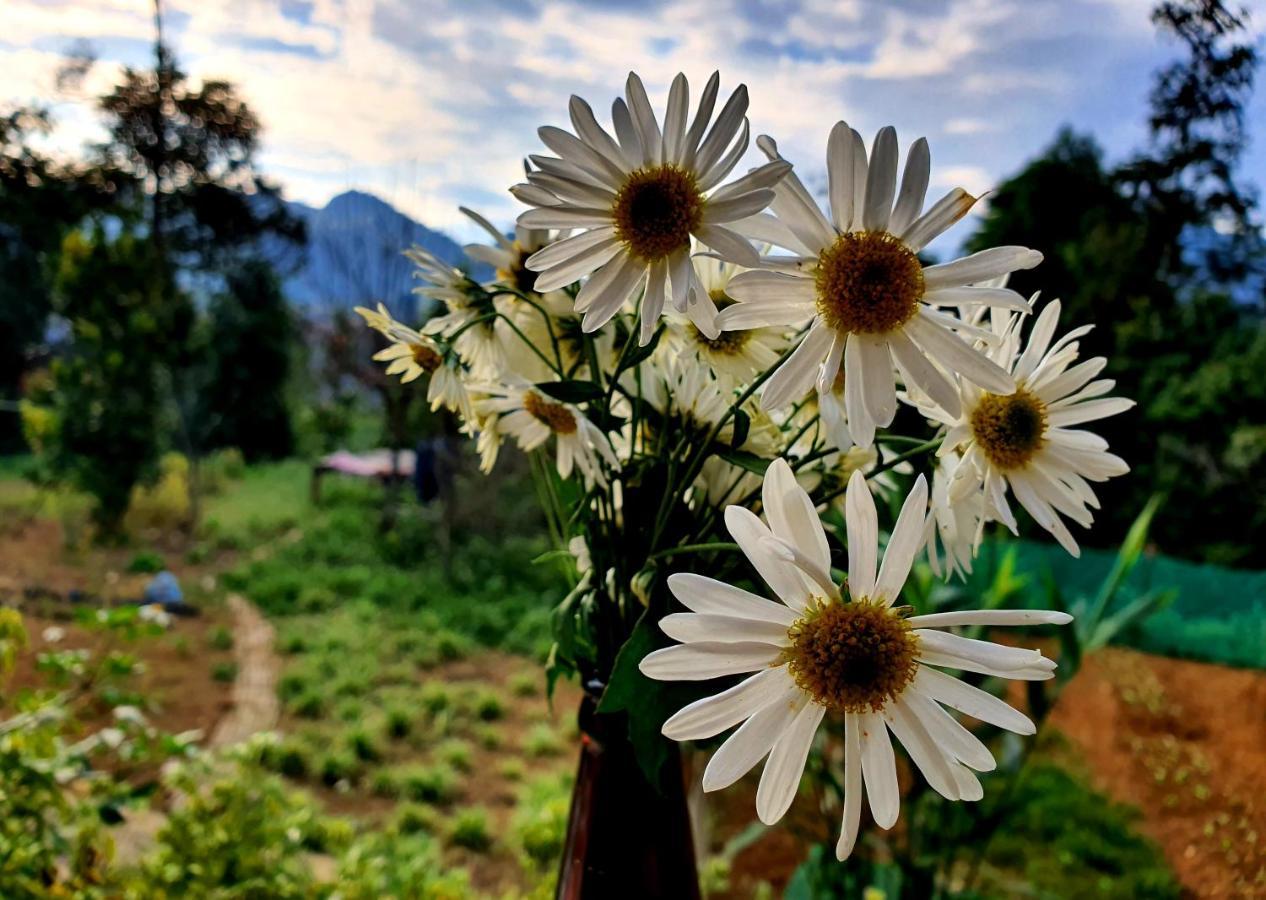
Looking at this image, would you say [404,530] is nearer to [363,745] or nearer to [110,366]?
[110,366]

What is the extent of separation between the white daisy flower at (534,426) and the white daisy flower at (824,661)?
0.13 metres

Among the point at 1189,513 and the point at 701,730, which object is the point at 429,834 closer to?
the point at 701,730

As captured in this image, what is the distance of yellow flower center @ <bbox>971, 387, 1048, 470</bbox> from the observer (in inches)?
13.2

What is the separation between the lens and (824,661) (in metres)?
0.29

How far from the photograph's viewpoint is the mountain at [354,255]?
2168mm

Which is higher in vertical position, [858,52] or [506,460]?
[858,52]

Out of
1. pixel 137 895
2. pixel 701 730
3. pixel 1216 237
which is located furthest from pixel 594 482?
pixel 1216 237

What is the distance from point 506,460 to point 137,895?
2076 mm

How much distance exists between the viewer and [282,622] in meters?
2.13

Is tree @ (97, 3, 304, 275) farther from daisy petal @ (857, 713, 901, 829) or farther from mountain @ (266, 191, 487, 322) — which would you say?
daisy petal @ (857, 713, 901, 829)

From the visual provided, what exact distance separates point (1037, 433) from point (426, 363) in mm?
279

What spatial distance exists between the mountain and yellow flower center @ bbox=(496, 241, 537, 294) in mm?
1615

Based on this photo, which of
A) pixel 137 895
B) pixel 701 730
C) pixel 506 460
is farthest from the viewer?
pixel 506 460

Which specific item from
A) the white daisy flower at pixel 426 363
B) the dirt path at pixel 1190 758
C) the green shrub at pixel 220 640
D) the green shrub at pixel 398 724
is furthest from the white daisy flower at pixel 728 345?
the green shrub at pixel 220 640
